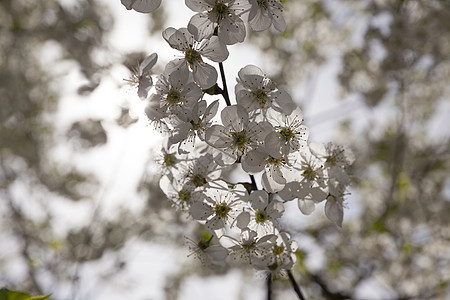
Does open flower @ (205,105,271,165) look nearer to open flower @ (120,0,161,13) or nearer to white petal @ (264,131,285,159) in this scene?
white petal @ (264,131,285,159)

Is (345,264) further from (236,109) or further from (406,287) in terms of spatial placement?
(236,109)

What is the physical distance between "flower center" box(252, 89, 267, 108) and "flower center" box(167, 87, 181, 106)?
26 cm

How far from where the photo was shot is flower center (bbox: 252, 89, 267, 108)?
4.12ft

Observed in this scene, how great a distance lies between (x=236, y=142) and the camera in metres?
1.27

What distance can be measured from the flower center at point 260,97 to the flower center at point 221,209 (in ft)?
1.28

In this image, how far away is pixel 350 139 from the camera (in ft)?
20.8

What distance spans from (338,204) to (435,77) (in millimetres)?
4480

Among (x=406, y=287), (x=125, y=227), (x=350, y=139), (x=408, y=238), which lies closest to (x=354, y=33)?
(x=350, y=139)

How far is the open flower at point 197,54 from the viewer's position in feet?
3.97

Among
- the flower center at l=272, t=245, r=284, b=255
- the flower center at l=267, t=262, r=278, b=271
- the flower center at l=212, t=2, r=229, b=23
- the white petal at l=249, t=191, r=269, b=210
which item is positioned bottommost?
the flower center at l=267, t=262, r=278, b=271

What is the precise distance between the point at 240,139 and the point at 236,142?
2 centimetres

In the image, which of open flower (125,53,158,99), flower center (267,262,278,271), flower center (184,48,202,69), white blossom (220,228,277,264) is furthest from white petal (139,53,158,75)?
flower center (267,262,278,271)

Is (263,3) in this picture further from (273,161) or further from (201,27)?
(273,161)

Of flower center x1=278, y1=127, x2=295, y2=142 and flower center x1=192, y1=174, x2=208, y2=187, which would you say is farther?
flower center x1=192, y1=174, x2=208, y2=187
